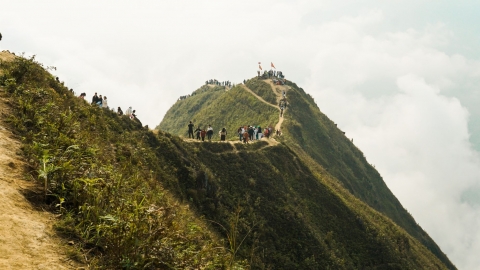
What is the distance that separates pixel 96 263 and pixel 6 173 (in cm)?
350

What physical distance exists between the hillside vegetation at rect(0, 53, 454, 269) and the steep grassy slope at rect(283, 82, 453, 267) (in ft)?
44.4

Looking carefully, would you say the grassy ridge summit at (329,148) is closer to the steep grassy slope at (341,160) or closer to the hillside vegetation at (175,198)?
the steep grassy slope at (341,160)

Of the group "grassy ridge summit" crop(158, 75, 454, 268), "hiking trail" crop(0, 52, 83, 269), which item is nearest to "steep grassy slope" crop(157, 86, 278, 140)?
"grassy ridge summit" crop(158, 75, 454, 268)

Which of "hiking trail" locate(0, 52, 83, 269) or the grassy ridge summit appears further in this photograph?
the grassy ridge summit

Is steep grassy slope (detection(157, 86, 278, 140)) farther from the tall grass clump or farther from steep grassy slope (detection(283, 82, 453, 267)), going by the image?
the tall grass clump

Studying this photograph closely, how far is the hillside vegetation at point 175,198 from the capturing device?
20.1 feet

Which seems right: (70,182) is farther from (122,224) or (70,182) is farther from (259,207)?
(259,207)

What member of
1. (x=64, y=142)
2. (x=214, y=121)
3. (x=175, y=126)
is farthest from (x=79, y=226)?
(x=175, y=126)

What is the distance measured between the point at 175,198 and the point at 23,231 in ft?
51.8

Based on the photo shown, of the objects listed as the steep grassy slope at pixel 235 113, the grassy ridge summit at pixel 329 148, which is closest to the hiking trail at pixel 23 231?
the steep grassy slope at pixel 235 113

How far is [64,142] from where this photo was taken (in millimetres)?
9336

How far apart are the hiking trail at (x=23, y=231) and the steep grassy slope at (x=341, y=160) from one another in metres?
58.0

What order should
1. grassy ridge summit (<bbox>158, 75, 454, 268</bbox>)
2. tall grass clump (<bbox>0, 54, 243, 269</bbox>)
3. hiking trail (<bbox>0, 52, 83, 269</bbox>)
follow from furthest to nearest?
grassy ridge summit (<bbox>158, 75, 454, 268</bbox>) < tall grass clump (<bbox>0, 54, 243, 269</bbox>) < hiking trail (<bbox>0, 52, 83, 269</bbox>)

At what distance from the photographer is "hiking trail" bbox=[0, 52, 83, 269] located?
5082mm
